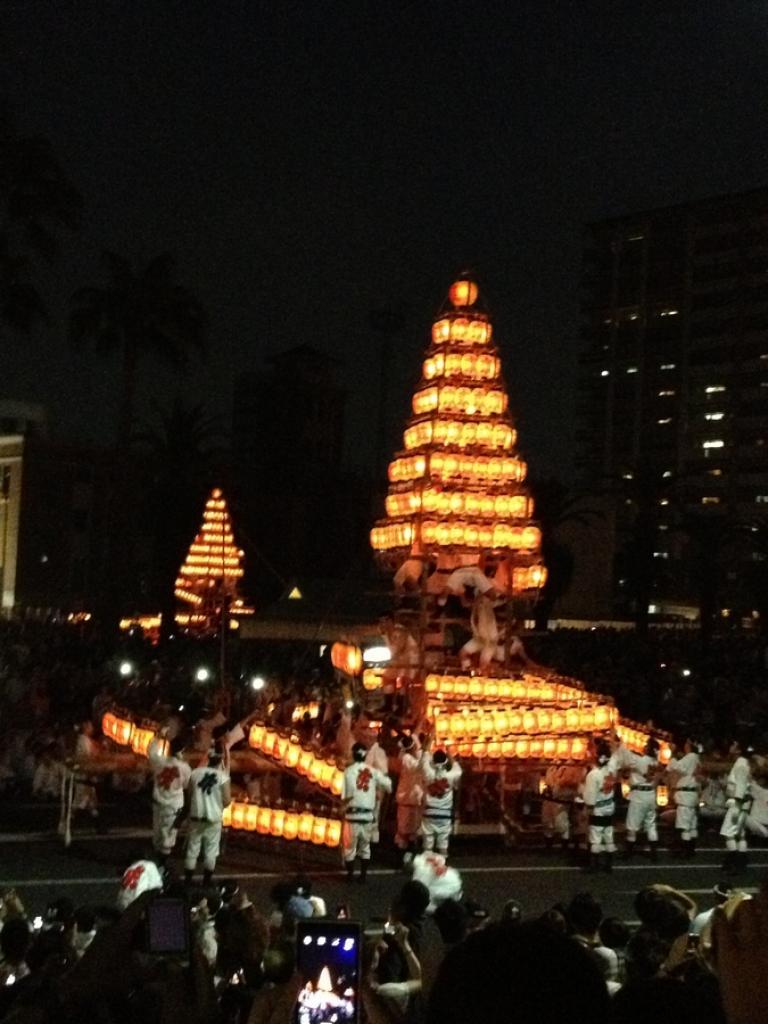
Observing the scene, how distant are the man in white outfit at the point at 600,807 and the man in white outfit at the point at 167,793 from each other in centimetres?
531

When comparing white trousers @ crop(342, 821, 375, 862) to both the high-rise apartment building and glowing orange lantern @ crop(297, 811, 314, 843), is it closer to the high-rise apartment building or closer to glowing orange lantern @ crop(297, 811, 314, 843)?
glowing orange lantern @ crop(297, 811, 314, 843)

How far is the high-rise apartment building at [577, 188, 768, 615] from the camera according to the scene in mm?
81000

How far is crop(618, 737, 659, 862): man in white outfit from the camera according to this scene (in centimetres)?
1706

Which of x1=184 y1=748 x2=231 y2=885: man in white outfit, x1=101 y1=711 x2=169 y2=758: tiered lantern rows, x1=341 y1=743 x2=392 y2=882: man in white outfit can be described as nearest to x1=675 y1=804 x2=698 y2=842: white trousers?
x1=341 y1=743 x2=392 y2=882: man in white outfit

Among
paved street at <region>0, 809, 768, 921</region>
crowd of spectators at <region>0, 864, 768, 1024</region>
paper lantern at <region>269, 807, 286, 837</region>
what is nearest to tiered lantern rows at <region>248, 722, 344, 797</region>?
paper lantern at <region>269, 807, 286, 837</region>

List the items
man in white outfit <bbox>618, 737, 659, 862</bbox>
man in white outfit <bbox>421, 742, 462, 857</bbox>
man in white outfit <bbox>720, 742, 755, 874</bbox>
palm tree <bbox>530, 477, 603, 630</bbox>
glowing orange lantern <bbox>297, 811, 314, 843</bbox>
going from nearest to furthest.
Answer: man in white outfit <bbox>421, 742, 462, 857</bbox> → glowing orange lantern <bbox>297, 811, 314, 843</bbox> → man in white outfit <bbox>720, 742, 755, 874</bbox> → man in white outfit <bbox>618, 737, 659, 862</bbox> → palm tree <bbox>530, 477, 603, 630</bbox>

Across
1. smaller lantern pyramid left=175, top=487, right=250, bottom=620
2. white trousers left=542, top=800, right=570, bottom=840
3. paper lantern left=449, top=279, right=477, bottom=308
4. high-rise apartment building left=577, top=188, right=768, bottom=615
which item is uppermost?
high-rise apartment building left=577, top=188, right=768, bottom=615

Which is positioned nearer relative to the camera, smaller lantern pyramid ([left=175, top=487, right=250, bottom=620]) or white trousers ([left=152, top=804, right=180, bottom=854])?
white trousers ([left=152, top=804, right=180, bottom=854])

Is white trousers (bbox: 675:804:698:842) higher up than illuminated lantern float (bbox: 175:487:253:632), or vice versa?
illuminated lantern float (bbox: 175:487:253:632)

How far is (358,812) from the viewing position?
1488 cm

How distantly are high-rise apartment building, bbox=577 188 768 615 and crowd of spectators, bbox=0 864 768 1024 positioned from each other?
6731 centimetres

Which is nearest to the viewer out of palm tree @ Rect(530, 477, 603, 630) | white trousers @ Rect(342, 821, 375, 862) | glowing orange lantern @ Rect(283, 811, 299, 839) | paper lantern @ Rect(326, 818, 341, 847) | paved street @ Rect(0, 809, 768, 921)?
paved street @ Rect(0, 809, 768, 921)

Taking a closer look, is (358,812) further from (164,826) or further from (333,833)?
(164,826)

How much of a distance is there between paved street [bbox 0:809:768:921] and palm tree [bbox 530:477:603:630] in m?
23.8
